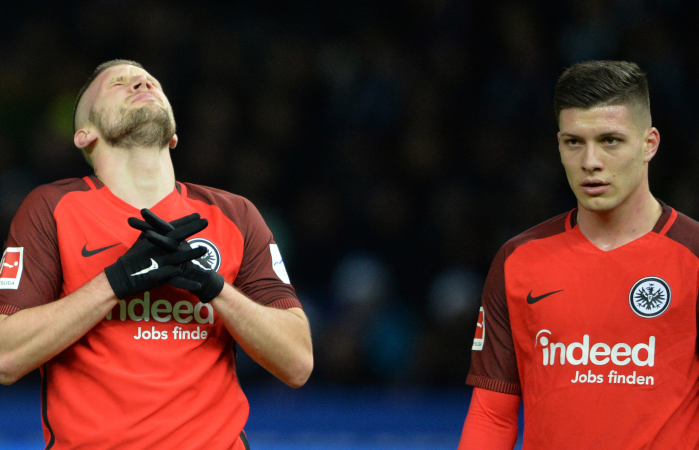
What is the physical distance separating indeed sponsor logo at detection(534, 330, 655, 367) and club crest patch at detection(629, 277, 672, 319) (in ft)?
0.29

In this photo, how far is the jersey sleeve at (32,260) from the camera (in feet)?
8.16

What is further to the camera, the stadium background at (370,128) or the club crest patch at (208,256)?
the stadium background at (370,128)

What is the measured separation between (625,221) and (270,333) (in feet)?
4.07

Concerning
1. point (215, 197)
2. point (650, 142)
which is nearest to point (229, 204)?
point (215, 197)

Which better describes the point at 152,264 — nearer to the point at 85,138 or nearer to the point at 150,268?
the point at 150,268

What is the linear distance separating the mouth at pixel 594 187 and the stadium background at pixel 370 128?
381 cm

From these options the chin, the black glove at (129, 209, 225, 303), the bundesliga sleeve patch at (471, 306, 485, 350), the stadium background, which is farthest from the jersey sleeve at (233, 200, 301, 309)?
the stadium background

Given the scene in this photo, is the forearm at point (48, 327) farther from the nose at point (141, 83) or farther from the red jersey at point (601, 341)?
the red jersey at point (601, 341)

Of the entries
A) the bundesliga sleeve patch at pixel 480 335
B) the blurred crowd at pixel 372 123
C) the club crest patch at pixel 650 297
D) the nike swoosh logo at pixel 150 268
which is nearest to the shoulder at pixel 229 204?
the nike swoosh logo at pixel 150 268

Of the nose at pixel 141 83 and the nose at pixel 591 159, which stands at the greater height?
the nose at pixel 141 83

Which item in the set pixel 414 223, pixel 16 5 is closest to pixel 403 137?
pixel 414 223

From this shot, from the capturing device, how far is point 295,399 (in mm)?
6051

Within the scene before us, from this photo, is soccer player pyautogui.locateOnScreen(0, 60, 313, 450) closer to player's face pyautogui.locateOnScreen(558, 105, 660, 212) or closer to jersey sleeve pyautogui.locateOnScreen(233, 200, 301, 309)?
jersey sleeve pyautogui.locateOnScreen(233, 200, 301, 309)

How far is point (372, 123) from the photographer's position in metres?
7.56
